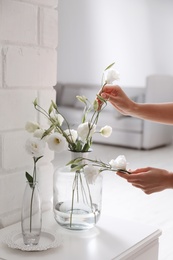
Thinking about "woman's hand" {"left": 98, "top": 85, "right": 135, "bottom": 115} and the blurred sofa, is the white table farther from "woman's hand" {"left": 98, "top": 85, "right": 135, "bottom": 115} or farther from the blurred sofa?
the blurred sofa

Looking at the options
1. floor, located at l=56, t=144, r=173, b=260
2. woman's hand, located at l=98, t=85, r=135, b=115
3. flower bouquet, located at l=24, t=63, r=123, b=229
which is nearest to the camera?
flower bouquet, located at l=24, t=63, r=123, b=229

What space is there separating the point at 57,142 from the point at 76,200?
17 cm

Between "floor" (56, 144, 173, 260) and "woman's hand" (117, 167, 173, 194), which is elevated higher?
"woman's hand" (117, 167, 173, 194)

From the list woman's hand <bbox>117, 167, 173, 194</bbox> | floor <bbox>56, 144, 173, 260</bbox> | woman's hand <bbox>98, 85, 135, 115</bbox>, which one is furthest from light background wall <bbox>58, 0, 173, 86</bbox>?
woman's hand <bbox>117, 167, 173, 194</bbox>

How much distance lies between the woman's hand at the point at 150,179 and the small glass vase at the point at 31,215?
0.68 feet

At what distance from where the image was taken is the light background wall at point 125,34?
6.66 m

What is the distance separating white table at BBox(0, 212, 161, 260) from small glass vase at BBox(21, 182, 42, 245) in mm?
44

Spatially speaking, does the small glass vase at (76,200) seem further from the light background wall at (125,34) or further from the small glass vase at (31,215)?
the light background wall at (125,34)

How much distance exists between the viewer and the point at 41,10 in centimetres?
122

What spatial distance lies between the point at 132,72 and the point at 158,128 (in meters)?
1.67

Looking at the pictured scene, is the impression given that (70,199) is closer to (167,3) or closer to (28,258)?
(28,258)

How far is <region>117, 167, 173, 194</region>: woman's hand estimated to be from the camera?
1.01 m

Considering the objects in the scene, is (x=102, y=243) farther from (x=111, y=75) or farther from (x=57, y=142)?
(x=111, y=75)

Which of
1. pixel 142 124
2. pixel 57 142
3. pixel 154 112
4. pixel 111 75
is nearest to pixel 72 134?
pixel 57 142
